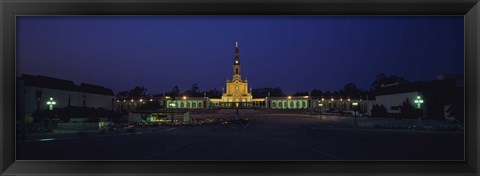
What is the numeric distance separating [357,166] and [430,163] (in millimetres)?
730

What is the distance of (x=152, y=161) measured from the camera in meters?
4.07

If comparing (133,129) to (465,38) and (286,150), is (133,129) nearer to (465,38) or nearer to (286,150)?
(286,150)

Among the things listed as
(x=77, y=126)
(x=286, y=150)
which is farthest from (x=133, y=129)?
(x=286, y=150)

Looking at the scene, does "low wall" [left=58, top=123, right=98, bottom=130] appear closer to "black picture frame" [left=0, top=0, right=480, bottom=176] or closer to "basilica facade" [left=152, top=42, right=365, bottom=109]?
"black picture frame" [left=0, top=0, right=480, bottom=176]

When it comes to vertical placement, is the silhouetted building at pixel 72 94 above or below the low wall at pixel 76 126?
above
